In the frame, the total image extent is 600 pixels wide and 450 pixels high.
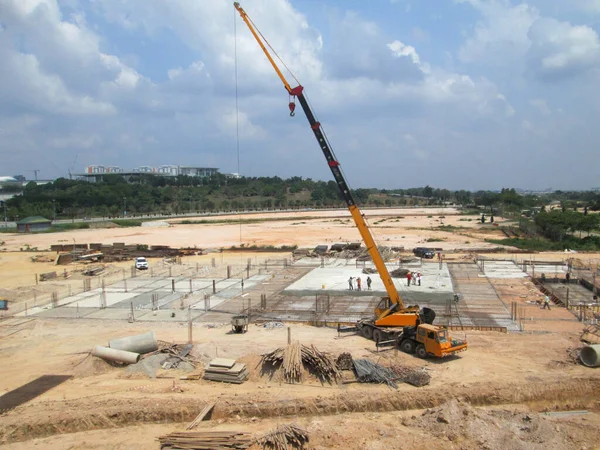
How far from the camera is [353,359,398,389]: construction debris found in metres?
15.2

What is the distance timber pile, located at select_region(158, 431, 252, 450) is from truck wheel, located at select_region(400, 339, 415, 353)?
8.37 metres

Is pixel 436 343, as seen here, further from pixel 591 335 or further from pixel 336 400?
pixel 591 335

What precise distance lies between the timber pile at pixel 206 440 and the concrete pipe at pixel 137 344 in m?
6.99

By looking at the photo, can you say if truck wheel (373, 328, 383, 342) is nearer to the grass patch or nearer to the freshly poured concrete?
the freshly poured concrete

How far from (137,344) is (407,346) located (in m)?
10.4

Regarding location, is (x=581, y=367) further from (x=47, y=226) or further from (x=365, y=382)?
(x=47, y=226)

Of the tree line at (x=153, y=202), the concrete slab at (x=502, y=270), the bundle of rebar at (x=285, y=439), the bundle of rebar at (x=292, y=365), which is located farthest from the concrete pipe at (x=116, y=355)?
the tree line at (x=153, y=202)

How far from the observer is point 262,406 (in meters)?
13.7

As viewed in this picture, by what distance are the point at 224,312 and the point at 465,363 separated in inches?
555

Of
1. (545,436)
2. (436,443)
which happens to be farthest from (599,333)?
(436,443)

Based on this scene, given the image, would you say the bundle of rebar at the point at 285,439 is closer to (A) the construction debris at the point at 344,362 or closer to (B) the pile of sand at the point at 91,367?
(A) the construction debris at the point at 344,362

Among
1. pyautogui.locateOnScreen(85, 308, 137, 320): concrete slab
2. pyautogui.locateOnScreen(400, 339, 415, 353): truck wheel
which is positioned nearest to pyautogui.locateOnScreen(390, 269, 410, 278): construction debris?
pyautogui.locateOnScreen(400, 339, 415, 353): truck wheel

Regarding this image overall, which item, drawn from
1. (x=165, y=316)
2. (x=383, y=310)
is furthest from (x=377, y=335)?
(x=165, y=316)

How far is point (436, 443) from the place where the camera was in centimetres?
1181
